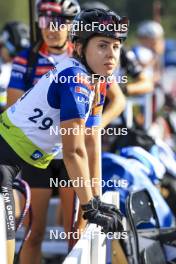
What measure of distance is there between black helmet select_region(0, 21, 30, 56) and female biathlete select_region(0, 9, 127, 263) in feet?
12.6

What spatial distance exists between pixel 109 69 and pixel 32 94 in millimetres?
429

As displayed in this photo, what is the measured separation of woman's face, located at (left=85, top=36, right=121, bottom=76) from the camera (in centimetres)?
445

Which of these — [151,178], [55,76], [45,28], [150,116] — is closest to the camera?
[55,76]

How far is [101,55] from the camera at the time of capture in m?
4.46

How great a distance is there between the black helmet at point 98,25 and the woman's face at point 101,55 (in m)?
0.04

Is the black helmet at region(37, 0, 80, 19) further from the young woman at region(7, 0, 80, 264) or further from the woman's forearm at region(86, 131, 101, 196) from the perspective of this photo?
the woman's forearm at region(86, 131, 101, 196)

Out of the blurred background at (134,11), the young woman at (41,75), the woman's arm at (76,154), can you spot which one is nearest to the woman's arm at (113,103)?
the young woman at (41,75)

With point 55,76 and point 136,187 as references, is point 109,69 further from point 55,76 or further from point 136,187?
point 136,187

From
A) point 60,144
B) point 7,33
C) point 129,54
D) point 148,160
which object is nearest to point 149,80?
point 129,54

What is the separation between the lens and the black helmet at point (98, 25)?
4.49 meters

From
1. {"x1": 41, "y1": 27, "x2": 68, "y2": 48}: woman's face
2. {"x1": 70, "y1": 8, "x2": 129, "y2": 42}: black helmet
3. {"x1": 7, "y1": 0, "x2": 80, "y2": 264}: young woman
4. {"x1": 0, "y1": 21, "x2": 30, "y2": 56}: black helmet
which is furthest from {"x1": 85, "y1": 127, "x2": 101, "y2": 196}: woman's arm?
{"x1": 0, "y1": 21, "x2": 30, "y2": 56}: black helmet

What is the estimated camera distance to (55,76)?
4.35m

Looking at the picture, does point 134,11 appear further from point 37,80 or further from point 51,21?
point 37,80

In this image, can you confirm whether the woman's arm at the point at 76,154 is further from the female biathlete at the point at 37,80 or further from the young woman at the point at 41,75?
the young woman at the point at 41,75
